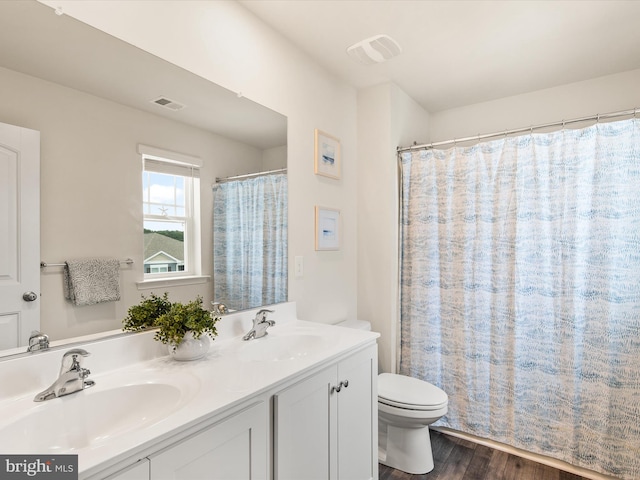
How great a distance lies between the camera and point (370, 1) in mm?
1706

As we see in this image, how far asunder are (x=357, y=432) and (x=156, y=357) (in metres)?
0.91

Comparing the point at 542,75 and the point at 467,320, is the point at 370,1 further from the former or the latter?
the point at 467,320

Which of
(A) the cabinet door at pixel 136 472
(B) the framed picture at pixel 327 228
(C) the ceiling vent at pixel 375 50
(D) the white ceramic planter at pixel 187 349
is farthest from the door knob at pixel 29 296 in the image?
(C) the ceiling vent at pixel 375 50

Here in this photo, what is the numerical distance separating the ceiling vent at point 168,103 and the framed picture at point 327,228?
0.98 meters

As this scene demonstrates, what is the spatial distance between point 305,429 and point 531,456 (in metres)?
1.69

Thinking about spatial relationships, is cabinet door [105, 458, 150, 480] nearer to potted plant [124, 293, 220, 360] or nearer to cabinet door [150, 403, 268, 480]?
cabinet door [150, 403, 268, 480]

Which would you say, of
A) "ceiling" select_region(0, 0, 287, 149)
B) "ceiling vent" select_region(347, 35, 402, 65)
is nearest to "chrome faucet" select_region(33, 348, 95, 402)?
"ceiling" select_region(0, 0, 287, 149)

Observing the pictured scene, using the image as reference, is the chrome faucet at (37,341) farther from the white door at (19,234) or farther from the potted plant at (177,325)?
the potted plant at (177,325)

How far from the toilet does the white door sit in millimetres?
1686

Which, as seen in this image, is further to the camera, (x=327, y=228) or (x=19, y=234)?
(x=327, y=228)

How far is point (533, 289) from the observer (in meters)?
2.16

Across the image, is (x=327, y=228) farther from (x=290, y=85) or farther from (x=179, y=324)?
(x=179, y=324)

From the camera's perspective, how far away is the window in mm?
1374

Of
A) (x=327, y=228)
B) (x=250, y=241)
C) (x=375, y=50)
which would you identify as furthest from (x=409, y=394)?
(x=375, y=50)
